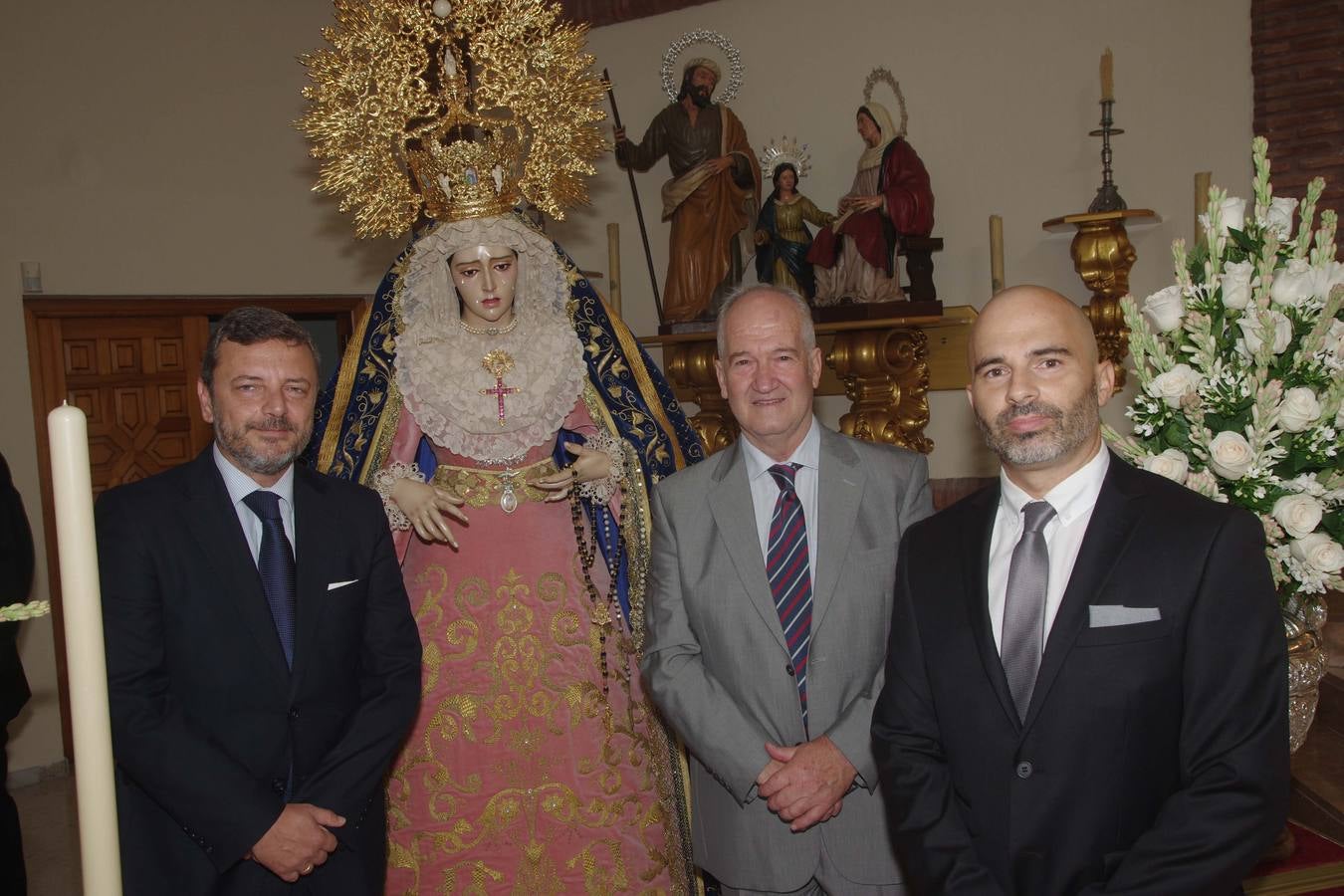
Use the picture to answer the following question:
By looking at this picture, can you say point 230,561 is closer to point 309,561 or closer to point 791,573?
point 309,561

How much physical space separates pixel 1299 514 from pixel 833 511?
83cm

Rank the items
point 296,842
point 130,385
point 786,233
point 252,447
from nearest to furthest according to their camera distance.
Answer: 1. point 296,842
2. point 252,447
3. point 130,385
4. point 786,233

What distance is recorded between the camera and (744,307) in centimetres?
240

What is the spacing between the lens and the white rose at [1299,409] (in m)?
1.87

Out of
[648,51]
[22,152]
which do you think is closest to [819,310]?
Answer: [648,51]

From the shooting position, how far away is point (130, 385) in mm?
5949

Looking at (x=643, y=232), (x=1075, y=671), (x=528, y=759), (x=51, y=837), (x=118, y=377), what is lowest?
(x=51, y=837)

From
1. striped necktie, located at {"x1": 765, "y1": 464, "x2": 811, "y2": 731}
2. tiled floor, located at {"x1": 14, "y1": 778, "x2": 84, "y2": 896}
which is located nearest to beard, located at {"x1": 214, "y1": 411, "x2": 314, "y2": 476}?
striped necktie, located at {"x1": 765, "y1": 464, "x2": 811, "y2": 731}

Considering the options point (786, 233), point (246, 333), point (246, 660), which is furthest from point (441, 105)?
point (786, 233)

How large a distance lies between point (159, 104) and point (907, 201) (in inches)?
153

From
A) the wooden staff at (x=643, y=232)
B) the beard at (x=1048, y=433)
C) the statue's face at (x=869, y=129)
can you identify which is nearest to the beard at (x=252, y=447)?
the beard at (x=1048, y=433)

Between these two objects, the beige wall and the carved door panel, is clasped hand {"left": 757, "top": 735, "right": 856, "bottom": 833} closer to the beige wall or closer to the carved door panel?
the beige wall

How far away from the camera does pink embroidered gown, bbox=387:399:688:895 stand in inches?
115

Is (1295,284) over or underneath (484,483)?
over
